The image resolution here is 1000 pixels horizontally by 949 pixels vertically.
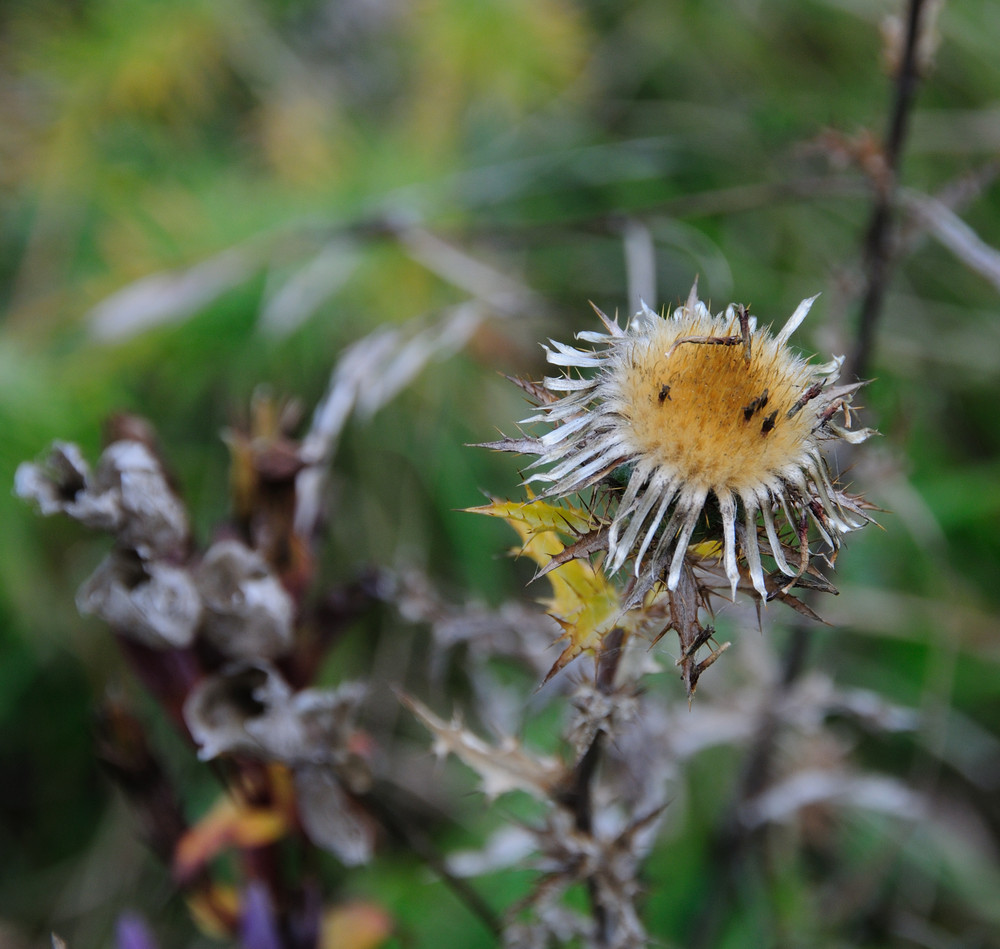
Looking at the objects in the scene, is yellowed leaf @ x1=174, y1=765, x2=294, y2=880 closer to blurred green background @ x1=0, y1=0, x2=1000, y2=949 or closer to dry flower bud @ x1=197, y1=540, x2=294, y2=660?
dry flower bud @ x1=197, y1=540, x2=294, y2=660

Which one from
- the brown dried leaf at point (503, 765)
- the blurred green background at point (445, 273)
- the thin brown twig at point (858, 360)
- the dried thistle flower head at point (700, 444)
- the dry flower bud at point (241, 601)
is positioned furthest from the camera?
the blurred green background at point (445, 273)

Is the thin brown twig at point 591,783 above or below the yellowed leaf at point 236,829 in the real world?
above

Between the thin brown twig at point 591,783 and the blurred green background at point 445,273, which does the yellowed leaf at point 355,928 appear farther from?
the thin brown twig at point 591,783

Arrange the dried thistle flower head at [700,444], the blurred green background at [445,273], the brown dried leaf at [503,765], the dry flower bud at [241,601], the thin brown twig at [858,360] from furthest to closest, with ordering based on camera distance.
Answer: the blurred green background at [445,273] < the thin brown twig at [858,360] < the dry flower bud at [241,601] < the brown dried leaf at [503,765] < the dried thistle flower head at [700,444]

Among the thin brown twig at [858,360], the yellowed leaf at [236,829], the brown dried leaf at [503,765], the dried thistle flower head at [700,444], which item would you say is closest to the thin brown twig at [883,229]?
the thin brown twig at [858,360]

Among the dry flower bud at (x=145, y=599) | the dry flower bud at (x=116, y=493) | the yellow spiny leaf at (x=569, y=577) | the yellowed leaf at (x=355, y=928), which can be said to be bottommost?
the yellowed leaf at (x=355, y=928)

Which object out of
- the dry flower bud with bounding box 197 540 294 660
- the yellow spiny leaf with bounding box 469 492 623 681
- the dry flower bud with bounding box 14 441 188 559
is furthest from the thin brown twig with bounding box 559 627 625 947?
the dry flower bud with bounding box 14 441 188 559

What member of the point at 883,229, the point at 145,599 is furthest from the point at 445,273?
the point at 145,599

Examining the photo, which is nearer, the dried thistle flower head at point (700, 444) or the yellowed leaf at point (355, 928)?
the dried thistle flower head at point (700, 444)
